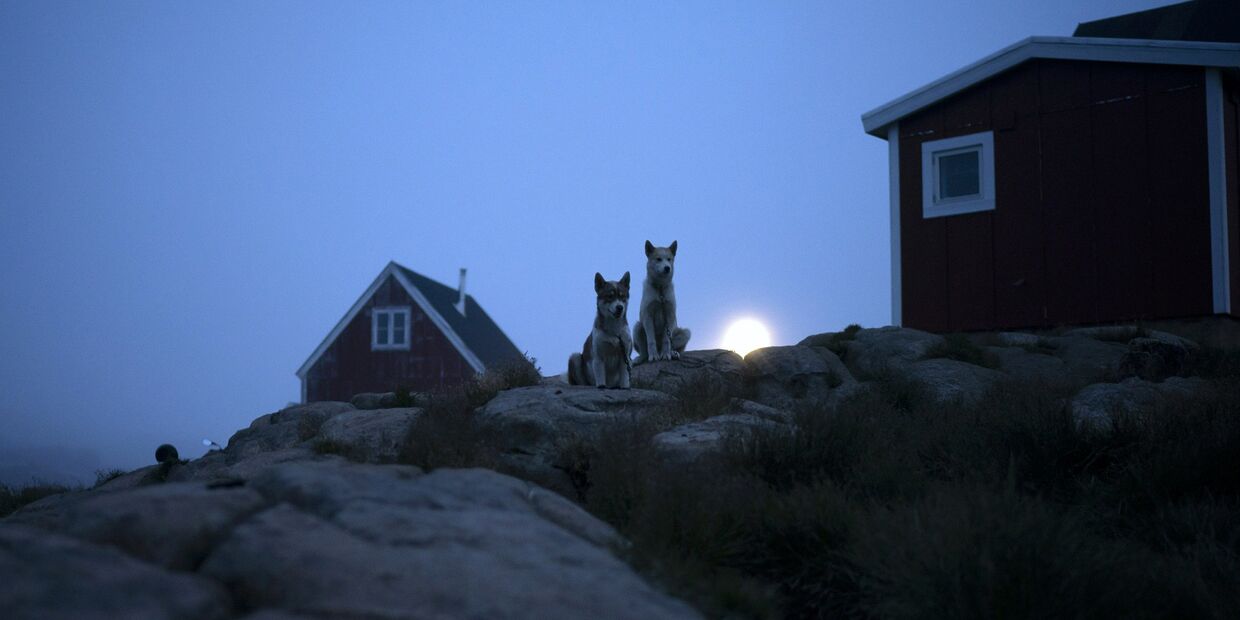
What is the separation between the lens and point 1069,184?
16125 millimetres

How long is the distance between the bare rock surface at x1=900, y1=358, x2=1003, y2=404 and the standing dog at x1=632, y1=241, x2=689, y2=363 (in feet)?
9.54

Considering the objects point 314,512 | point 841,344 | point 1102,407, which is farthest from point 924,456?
point 841,344

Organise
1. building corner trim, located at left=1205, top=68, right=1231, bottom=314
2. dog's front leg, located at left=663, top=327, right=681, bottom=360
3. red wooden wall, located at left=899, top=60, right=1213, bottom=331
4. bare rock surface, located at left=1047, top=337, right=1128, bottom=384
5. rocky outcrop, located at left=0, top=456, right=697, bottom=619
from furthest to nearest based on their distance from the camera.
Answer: red wooden wall, located at left=899, top=60, right=1213, bottom=331 → building corner trim, located at left=1205, top=68, right=1231, bottom=314 → dog's front leg, located at left=663, top=327, right=681, bottom=360 → bare rock surface, located at left=1047, top=337, right=1128, bottom=384 → rocky outcrop, located at left=0, top=456, right=697, bottom=619

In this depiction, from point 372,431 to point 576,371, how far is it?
8.90 ft

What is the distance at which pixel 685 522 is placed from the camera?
A: 498 cm

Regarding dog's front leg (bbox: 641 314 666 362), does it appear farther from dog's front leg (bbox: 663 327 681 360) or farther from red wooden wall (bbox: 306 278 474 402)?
red wooden wall (bbox: 306 278 474 402)

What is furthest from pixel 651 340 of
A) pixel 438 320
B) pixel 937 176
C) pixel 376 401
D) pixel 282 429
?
pixel 438 320

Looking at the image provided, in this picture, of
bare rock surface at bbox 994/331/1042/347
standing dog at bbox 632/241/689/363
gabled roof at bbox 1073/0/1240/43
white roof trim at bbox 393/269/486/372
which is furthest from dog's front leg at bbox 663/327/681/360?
white roof trim at bbox 393/269/486/372

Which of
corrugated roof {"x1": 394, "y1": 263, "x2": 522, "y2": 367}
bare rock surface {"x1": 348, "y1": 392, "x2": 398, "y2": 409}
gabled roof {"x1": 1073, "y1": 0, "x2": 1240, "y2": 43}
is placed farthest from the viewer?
corrugated roof {"x1": 394, "y1": 263, "x2": 522, "y2": 367}

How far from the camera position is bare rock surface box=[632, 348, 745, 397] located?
9961 mm

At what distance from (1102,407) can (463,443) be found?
233 inches

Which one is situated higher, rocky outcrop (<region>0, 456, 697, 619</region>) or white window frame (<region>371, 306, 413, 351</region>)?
white window frame (<region>371, 306, 413, 351</region>)

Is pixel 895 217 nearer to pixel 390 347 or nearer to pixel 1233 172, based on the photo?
pixel 1233 172

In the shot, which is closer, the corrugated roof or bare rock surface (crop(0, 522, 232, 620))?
bare rock surface (crop(0, 522, 232, 620))
